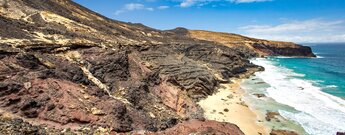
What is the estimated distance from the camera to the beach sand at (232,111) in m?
35.6

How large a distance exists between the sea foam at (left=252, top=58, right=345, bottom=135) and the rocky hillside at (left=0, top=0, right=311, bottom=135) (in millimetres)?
12033

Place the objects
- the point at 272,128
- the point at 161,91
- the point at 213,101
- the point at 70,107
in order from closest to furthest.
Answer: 1. the point at 70,107
2. the point at 272,128
3. the point at 161,91
4. the point at 213,101

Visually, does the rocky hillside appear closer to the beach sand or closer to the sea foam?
the beach sand

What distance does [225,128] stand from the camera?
21.6 meters

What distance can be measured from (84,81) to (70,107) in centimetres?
628

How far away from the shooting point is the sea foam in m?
36.2

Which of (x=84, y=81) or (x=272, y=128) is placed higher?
(x=84, y=81)

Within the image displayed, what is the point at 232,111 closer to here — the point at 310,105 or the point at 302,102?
the point at 310,105

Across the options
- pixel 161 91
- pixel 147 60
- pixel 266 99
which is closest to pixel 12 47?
pixel 161 91

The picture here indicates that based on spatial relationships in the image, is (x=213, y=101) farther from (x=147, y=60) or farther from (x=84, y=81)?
(x=84, y=81)

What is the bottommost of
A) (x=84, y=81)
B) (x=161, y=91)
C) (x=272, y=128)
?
(x=272, y=128)

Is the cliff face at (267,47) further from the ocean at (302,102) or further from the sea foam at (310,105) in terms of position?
the sea foam at (310,105)

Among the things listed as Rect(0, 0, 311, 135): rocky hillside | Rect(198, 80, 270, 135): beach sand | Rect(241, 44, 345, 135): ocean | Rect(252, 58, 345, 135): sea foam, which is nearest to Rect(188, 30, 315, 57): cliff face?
Rect(241, 44, 345, 135): ocean

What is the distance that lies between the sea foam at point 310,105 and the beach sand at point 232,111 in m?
4.91
